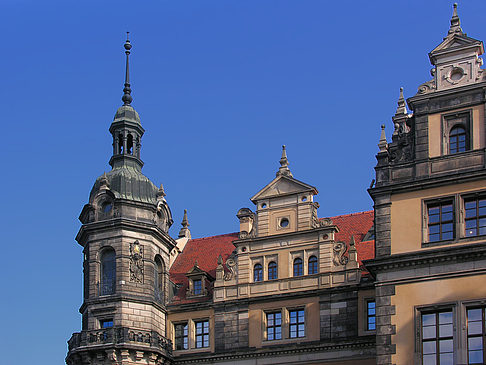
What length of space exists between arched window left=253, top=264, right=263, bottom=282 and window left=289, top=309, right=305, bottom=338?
199 centimetres

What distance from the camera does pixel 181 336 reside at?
42.1 meters

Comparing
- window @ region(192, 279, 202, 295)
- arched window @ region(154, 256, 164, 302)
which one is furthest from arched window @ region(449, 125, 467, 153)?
arched window @ region(154, 256, 164, 302)

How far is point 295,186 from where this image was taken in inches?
1628

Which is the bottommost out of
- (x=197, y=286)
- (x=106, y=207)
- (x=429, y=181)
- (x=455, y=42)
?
(x=197, y=286)

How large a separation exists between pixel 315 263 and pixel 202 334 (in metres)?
5.25

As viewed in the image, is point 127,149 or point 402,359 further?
point 127,149

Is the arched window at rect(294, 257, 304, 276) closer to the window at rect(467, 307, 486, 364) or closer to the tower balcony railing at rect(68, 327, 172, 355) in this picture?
the tower balcony railing at rect(68, 327, 172, 355)

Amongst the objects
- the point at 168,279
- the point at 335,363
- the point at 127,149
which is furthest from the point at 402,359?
the point at 127,149

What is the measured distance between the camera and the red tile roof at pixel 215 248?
42.3m

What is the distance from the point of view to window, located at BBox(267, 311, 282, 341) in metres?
40.1

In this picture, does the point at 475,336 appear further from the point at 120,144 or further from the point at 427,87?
the point at 120,144

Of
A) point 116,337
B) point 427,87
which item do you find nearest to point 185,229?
point 116,337

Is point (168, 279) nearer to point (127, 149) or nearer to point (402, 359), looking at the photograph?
point (127, 149)

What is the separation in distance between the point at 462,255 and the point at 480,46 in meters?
7.41
